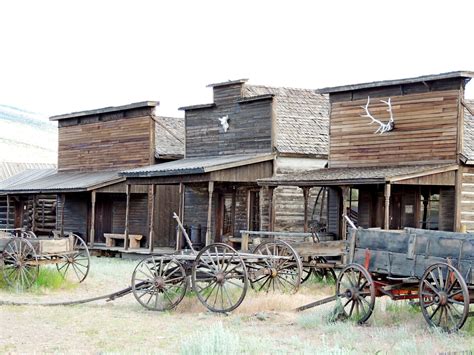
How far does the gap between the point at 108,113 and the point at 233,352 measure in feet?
84.0

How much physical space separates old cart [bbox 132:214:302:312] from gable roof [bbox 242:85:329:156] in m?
11.1

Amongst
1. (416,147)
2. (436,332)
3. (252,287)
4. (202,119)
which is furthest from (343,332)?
(202,119)

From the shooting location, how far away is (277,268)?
57.2 ft

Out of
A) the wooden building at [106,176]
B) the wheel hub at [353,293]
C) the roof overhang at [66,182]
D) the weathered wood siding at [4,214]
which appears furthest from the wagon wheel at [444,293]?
the weathered wood siding at [4,214]

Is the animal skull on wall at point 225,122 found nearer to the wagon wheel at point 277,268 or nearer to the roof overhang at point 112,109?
the roof overhang at point 112,109

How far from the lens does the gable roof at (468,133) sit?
23.1 metres

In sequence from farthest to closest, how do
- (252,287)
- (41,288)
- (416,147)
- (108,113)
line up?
(108,113) < (416,147) < (41,288) < (252,287)

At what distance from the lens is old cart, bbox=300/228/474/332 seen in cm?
1246

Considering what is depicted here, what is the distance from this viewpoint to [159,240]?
1299 inches

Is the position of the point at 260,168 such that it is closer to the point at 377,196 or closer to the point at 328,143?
the point at 328,143

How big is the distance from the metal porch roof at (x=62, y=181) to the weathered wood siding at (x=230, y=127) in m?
3.19

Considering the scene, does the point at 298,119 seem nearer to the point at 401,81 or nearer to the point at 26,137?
the point at 401,81

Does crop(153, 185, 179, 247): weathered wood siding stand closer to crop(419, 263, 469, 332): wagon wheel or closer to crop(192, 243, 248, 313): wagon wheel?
crop(192, 243, 248, 313): wagon wheel

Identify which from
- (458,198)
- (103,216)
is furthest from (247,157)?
(103,216)
